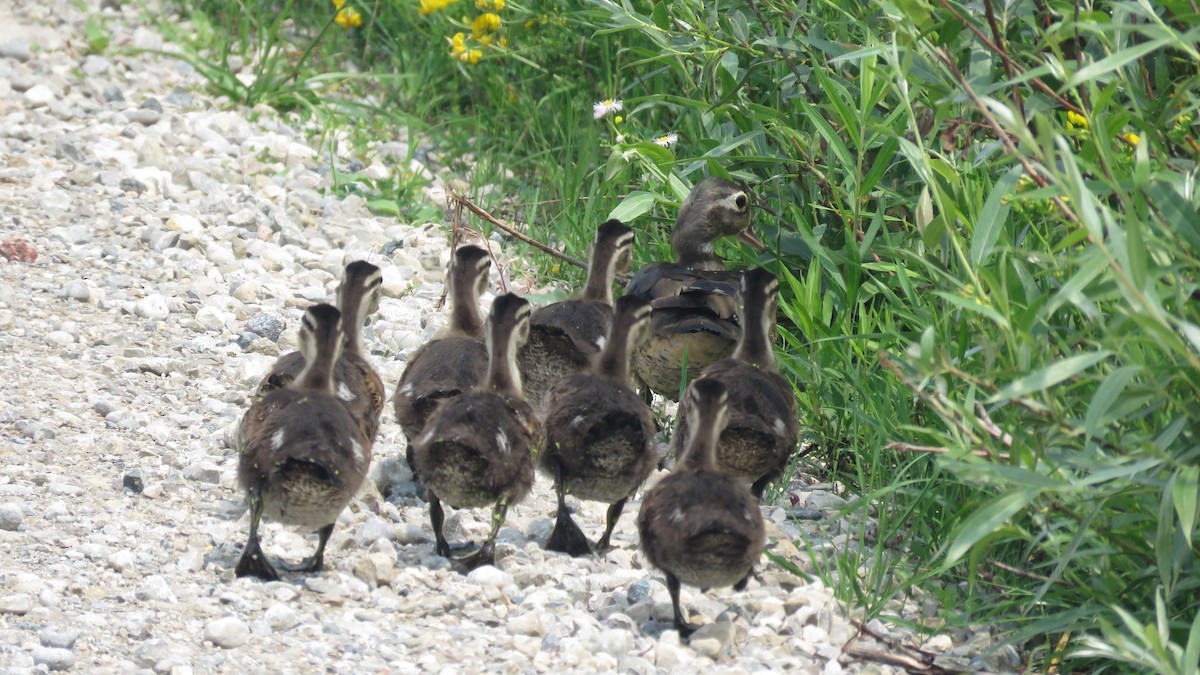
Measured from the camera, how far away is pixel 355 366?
699 cm

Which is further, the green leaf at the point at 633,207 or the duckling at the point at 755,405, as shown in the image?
the green leaf at the point at 633,207

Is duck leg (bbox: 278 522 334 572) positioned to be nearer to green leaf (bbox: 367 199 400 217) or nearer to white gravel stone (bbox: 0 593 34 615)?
white gravel stone (bbox: 0 593 34 615)

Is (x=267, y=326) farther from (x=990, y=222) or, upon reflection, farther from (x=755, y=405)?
(x=990, y=222)

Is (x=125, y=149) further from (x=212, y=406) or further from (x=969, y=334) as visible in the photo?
(x=969, y=334)

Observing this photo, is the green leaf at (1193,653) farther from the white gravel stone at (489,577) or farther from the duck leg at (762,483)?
the white gravel stone at (489,577)

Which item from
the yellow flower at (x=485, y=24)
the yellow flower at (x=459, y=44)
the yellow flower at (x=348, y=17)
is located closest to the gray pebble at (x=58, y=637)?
the yellow flower at (x=485, y=24)

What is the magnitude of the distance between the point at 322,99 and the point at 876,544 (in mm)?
6429

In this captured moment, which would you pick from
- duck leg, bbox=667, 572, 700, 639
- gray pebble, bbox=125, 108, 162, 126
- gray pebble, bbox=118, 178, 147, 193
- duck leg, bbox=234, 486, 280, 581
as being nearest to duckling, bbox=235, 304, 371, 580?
duck leg, bbox=234, 486, 280, 581

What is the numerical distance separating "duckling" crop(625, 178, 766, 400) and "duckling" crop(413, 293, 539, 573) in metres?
1.10

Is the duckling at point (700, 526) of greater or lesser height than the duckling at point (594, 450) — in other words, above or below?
above

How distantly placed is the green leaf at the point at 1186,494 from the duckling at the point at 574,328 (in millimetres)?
3274

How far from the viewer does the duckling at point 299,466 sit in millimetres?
5844

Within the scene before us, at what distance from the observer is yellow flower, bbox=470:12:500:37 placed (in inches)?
Result: 387

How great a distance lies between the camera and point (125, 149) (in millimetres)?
10352
